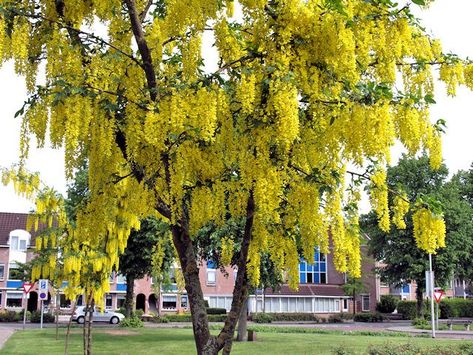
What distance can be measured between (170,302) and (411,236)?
2331 centimetres

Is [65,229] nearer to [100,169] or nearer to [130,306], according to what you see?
[100,169]

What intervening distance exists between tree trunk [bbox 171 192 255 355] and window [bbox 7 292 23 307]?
152 ft

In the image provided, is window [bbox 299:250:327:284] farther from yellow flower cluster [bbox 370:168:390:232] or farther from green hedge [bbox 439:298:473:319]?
yellow flower cluster [bbox 370:168:390:232]

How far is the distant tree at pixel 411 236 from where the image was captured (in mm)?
39250

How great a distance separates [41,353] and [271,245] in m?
13.5

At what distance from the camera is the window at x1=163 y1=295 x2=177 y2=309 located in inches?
2036

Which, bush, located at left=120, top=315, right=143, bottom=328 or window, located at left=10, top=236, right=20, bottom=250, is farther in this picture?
window, located at left=10, top=236, right=20, bottom=250

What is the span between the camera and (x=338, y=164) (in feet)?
17.9

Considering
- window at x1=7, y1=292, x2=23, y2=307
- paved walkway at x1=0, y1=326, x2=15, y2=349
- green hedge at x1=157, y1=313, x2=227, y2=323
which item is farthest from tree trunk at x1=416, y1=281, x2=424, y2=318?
window at x1=7, y1=292, x2=23, y2=307

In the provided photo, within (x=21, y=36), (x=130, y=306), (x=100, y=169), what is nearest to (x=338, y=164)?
(x=100, y=169)

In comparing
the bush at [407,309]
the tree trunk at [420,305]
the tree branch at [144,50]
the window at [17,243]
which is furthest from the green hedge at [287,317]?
the tree branch at [144,50]

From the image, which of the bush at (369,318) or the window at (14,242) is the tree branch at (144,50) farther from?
the window at (14,242)

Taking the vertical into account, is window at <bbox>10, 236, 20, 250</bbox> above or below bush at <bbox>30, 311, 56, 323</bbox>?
above

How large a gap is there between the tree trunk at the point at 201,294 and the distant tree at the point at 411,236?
3478 cm
